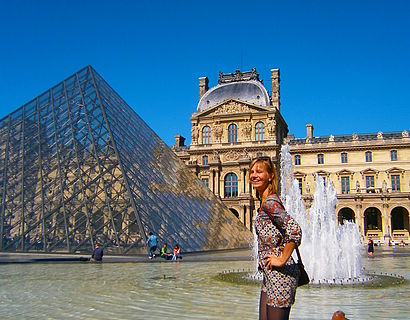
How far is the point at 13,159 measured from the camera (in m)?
18.6

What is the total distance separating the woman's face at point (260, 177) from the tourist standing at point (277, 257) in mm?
132

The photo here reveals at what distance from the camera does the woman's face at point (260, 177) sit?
3.10 meters

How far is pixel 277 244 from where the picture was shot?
2.88 meters

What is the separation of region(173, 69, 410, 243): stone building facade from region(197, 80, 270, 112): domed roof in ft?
0.32

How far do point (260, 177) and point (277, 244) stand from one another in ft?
1.57

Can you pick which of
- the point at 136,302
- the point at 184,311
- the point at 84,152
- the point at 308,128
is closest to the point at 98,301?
the point at 136,302

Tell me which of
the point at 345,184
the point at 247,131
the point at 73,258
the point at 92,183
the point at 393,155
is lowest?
the point at 73,258

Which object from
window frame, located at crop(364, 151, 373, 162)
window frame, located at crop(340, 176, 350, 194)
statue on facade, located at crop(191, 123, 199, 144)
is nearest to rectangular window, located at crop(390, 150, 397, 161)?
window frame, located at crop(364, 151, 373, 162)

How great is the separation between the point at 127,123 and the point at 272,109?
2413 cm

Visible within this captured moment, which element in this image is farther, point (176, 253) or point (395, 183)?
point (395, 183)

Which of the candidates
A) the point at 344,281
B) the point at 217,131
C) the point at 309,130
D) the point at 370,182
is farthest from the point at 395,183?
the point at 344,281

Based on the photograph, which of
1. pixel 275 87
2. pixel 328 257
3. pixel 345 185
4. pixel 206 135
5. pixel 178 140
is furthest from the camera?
pixel 178 140

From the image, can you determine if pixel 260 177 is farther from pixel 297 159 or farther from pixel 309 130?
pixel 309 130

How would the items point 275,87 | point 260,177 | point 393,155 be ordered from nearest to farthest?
point 260,177 → point 393,155 → point 275,87
